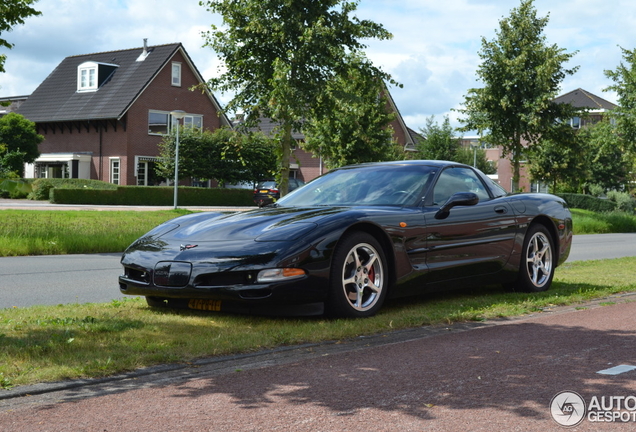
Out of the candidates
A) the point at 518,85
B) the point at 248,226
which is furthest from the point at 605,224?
the point at 248,226

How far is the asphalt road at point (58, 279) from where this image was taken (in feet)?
27.1

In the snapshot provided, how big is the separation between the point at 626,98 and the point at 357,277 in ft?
108

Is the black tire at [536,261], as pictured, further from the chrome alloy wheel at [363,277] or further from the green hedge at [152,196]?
the green hedge at [152,196]

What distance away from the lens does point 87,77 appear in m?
48.5

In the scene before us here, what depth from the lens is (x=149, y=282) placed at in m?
6.20

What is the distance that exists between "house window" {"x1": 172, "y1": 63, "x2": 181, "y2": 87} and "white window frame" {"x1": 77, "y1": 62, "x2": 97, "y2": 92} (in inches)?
191

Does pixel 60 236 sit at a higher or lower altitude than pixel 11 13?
lower

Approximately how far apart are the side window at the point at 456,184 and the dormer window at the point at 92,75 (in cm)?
4335

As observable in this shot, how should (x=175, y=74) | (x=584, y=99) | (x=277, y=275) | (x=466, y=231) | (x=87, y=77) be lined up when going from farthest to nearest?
(x=584, y=99) → (x=87, y=77) → (x=175, y=74) → (x=466, y=231) → (x=277, y=275)

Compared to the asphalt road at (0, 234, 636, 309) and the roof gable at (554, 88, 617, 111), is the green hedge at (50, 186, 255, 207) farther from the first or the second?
the roof gable at (554, 88, 617, 111)

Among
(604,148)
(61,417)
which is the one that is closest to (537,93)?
(604,148)

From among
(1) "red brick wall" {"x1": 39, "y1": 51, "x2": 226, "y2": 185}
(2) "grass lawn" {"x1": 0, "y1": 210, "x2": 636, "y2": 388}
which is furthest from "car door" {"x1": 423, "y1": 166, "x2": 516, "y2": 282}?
(1) "red brick wall" {"x1": 39, "y1": 51, "x2": 226, "y2": 185}

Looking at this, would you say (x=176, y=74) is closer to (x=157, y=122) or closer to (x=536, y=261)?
(x=157, y=122)

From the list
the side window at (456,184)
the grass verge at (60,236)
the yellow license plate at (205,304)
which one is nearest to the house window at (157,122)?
the grass verge at (60,236)
